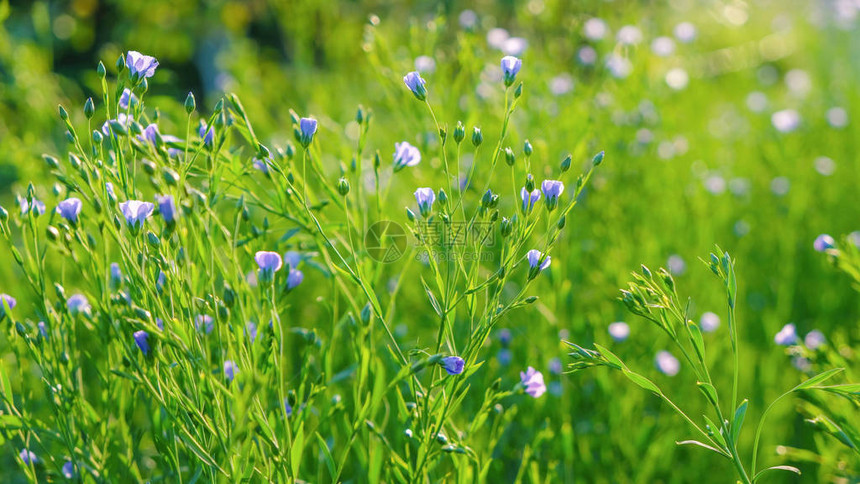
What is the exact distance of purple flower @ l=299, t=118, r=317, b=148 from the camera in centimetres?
129

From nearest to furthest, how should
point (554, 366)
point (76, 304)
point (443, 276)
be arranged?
point (76, 304)
point (554, 366)
point (443, 276)

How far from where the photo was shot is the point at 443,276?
2.22 metres

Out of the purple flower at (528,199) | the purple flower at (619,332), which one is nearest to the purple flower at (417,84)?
the purple flower at (528,199)

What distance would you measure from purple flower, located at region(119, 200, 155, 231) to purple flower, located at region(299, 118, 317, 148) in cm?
32

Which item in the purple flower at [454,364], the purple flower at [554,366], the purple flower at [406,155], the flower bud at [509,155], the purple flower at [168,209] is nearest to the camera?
the purple flower at [168,209]


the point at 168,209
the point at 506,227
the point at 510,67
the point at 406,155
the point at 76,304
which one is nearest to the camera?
the point at 168,209

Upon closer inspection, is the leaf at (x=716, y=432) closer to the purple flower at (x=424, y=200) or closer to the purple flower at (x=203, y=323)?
the purple flower at (x=424, y=200)

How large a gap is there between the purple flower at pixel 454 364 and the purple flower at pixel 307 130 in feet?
1.61

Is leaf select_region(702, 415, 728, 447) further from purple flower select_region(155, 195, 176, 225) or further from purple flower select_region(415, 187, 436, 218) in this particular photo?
purple flower select_region(155, 195, 176, 225)

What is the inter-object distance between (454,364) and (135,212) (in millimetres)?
596

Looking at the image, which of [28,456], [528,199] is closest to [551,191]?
[528,199]

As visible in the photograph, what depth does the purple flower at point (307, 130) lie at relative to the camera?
1286 mm

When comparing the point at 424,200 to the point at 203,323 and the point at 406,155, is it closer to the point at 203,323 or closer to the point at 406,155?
the point at 406,155

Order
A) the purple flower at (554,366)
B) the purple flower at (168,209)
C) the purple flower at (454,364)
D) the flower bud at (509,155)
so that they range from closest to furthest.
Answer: the purple flower at (168,209), the purple flower at (454,364), the flower bud at (509,155), the purple flower at (554,366)
